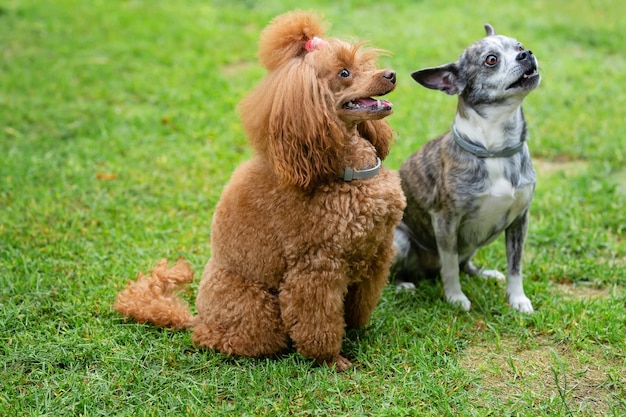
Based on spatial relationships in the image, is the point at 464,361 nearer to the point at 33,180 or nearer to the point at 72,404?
the point at 72,404

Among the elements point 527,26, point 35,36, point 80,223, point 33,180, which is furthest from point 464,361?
point 35,36

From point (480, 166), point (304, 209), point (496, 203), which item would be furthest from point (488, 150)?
point (304, 209)

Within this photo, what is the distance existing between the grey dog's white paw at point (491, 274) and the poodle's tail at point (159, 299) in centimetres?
168

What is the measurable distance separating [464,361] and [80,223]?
2633 mm

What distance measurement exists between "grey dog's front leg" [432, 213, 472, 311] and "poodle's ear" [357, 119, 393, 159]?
59 centimetres

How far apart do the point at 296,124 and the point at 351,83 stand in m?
0.30

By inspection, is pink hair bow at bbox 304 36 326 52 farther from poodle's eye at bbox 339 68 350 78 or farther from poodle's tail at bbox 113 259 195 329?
poodle's tail at bbox 113 259 195 329

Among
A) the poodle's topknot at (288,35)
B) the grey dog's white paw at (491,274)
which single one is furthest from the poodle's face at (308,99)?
the grey dog's white paw at (491,274)

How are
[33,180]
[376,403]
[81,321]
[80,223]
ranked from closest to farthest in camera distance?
[376,403] → [81,321] → [80,223] → [33,180]

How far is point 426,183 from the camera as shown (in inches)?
144

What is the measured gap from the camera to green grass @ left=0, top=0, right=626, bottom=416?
2.98 meters

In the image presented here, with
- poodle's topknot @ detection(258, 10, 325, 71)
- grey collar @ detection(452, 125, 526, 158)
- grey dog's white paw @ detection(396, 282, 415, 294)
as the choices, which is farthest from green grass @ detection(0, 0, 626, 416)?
poodle's topknot @ detection(258, 10, 325, 71)

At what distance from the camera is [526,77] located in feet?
10.7

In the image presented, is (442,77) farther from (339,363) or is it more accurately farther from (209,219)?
(209,219)
